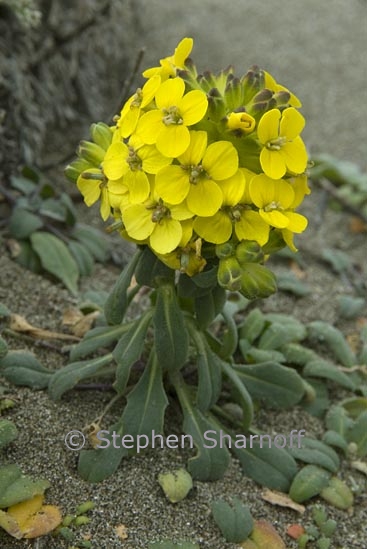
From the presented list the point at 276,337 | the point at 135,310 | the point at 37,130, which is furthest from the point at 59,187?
the point at 276,337

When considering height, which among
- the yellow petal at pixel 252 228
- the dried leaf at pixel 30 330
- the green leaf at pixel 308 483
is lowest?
the dried leaf at pixel 30 330

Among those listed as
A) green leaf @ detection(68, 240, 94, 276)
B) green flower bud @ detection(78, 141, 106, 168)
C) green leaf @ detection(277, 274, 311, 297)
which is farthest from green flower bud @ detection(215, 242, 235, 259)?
green leaf @ detection(277, 274, 311, 297)

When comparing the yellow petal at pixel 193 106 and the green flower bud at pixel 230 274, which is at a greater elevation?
the yellow petal at pixel 193 106

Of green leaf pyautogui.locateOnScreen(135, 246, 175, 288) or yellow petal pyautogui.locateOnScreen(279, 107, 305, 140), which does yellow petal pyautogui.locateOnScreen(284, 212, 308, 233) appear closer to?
yellow petal pyautogui.locateOnScreen(279, 107, 305, 140)

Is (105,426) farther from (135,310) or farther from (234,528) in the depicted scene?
(135,310)

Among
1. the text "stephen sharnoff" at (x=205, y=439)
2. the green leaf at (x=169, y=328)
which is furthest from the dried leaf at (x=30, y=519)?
the green leaf at (x=169, y=328)

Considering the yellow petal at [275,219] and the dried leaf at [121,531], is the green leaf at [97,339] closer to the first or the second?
the dried leaf at [121,531]

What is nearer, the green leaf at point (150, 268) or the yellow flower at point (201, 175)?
the yellow flower at point (201, 175)
